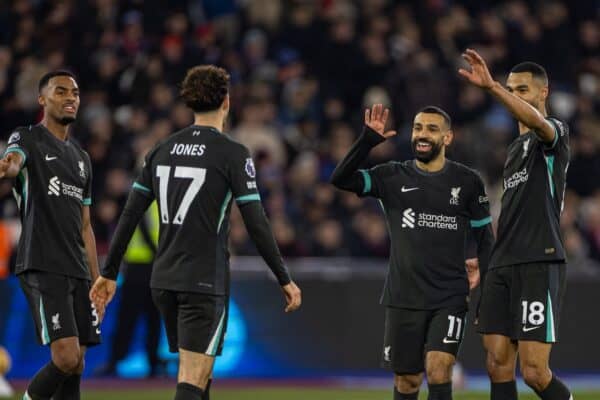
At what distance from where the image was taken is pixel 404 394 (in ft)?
29.3

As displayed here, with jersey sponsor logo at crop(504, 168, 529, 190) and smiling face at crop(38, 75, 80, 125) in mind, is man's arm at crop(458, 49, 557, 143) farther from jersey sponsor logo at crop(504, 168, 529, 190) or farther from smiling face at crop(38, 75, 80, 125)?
smiling face at crop(38, 75, 80, 125)

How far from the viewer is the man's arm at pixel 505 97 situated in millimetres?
8078

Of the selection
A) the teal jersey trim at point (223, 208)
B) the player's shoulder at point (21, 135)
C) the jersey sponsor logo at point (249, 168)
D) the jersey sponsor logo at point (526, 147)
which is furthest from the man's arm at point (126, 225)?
the jersey sponsor logo at point (526, 147)

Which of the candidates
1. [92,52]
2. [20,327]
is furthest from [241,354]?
[92,52]

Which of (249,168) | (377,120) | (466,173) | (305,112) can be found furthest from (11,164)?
(305,112)

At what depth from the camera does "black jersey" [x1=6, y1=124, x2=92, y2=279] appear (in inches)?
341

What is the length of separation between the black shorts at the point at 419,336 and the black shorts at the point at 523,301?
197mm

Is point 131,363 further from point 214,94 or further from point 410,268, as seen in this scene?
point 214,94

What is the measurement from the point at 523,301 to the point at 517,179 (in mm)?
833

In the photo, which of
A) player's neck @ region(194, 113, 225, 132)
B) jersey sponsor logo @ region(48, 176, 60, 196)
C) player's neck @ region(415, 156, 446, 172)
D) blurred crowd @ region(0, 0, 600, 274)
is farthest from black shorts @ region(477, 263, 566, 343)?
blurred crowd @ region(0, 0, 600, 274)

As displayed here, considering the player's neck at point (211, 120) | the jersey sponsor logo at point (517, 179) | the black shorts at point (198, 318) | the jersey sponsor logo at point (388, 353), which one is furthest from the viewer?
the jersey sponsor logo at point (388, 353)

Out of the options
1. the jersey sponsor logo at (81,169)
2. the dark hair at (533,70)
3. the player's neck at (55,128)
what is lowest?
the jersey sponsor logo at (81,169)

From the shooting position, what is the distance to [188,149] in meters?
7.74

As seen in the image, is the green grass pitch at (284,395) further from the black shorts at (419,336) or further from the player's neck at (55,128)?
the player's neck at (55,128)
